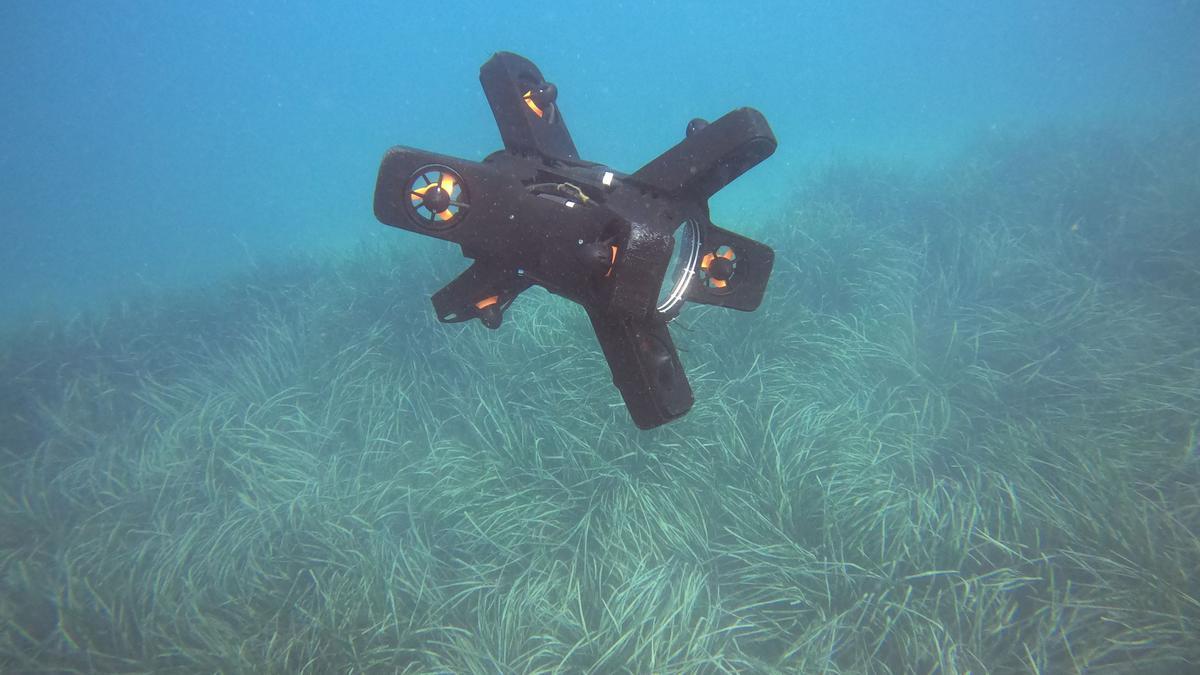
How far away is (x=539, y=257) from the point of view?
2176mm

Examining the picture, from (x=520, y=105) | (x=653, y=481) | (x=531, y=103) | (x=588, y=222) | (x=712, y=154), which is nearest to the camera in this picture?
(x=588, y=222)

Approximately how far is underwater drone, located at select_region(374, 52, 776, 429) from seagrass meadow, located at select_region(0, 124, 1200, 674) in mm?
530

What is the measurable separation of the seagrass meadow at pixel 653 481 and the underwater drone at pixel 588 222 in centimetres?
53

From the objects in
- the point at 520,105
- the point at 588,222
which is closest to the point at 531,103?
the point at 520,105

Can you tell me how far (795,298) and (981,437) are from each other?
201 centimetres

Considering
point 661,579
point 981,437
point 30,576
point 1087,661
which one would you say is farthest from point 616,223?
point 30,576

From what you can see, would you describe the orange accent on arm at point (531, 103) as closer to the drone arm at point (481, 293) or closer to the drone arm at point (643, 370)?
the drone arm at point (481, 293)

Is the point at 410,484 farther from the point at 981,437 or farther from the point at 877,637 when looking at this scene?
the point at 981,437

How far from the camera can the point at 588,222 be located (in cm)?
205

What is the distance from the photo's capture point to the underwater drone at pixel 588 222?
2.06 m

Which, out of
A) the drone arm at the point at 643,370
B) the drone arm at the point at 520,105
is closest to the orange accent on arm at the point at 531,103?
the drone arm at the point at 520,105

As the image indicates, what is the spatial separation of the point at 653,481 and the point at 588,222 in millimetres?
2203

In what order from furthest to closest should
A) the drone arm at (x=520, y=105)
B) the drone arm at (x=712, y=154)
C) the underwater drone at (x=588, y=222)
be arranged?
the drone arm at (x=520, y=105)
the drone arm at (x=712, y=154)
the underwater drone at (x=588, y=222)

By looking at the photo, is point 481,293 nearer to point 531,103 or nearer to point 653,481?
point 531,103
